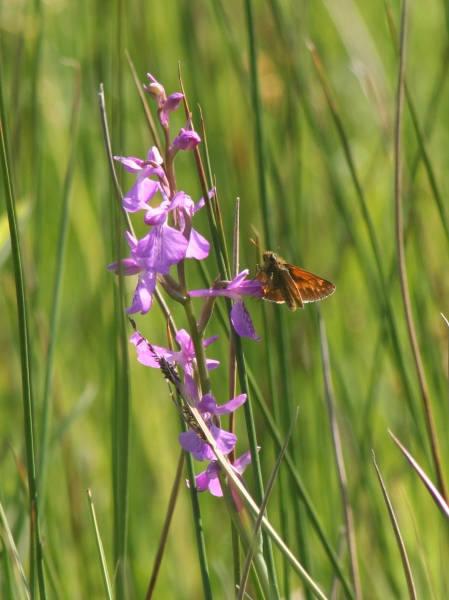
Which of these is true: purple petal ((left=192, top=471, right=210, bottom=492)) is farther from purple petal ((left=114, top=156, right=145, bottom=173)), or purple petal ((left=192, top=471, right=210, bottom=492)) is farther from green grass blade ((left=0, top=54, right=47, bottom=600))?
purple petal ((left=114, top=156, right=145, bottom=173))

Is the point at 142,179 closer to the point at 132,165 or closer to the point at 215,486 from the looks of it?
the point at 132,165

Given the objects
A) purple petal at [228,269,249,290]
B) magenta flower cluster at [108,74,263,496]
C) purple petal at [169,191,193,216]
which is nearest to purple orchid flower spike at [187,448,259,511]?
magenta flower cluster at [108,74,263,496]

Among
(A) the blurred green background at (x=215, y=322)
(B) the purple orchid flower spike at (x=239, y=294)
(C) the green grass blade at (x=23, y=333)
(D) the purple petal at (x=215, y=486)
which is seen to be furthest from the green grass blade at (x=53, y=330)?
(B) the purple orchid flower spike at (x=239, y=294)

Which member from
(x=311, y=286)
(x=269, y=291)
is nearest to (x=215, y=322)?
(x=311, y=286)

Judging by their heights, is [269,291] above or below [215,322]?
above

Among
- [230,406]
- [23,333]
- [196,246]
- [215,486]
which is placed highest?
[196,246]

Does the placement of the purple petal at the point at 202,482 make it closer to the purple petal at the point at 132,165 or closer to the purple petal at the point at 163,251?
the purple petal at the point at 163,251

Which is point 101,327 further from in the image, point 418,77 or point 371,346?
point 418,77
